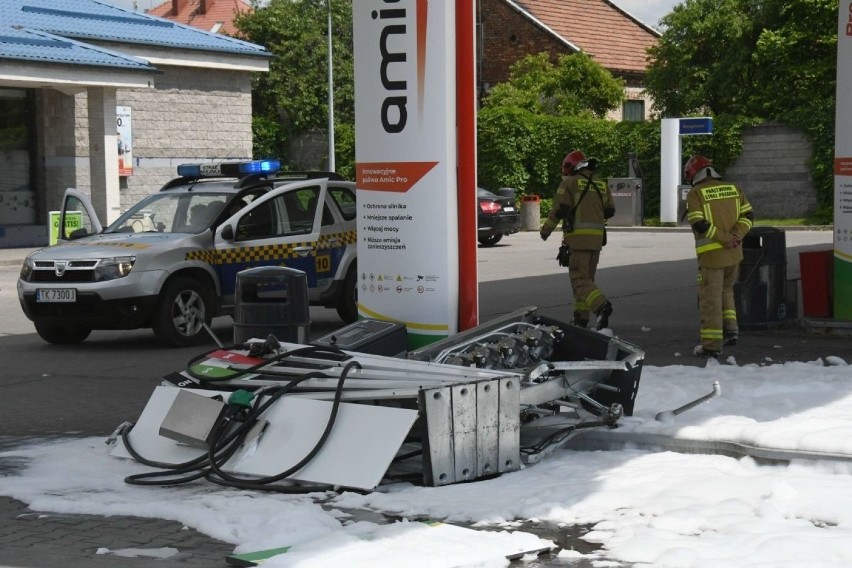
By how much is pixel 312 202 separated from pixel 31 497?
8.00 metres

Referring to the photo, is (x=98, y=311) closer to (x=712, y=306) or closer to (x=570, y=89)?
(x=712, y=306)

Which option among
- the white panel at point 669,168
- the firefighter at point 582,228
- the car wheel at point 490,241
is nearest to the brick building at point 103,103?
the car wheel at point 490,241

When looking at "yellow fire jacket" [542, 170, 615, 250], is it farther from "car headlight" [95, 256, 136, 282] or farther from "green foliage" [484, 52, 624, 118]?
"green foliage" [484, 52, 624, 118]

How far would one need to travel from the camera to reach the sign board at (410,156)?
10.6 m

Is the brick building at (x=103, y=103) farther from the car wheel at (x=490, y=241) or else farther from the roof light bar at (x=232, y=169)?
the roof light bar at (x=232, y=169)

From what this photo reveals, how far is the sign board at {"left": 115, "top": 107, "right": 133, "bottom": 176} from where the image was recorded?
32.8m

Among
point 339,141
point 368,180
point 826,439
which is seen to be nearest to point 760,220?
point 339,141

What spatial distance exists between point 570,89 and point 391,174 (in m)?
35.9

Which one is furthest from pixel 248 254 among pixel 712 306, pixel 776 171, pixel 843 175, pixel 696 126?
pixel 776 171

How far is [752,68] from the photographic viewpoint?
40.8m

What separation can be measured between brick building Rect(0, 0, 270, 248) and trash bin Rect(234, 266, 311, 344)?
65.8 feet

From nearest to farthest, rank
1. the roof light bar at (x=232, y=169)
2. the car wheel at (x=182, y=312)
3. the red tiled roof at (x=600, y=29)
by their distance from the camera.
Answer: the car wheel at (x=182, y=312) → the roof light bar at (x=232, y=169) → the red tiled roof at (x=600, y=29)

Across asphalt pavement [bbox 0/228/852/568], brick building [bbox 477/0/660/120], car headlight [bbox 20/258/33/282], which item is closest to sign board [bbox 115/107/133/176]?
asphalt pavement [bbox 0/228/852/568]

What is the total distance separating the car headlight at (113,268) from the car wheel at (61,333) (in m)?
1.10
